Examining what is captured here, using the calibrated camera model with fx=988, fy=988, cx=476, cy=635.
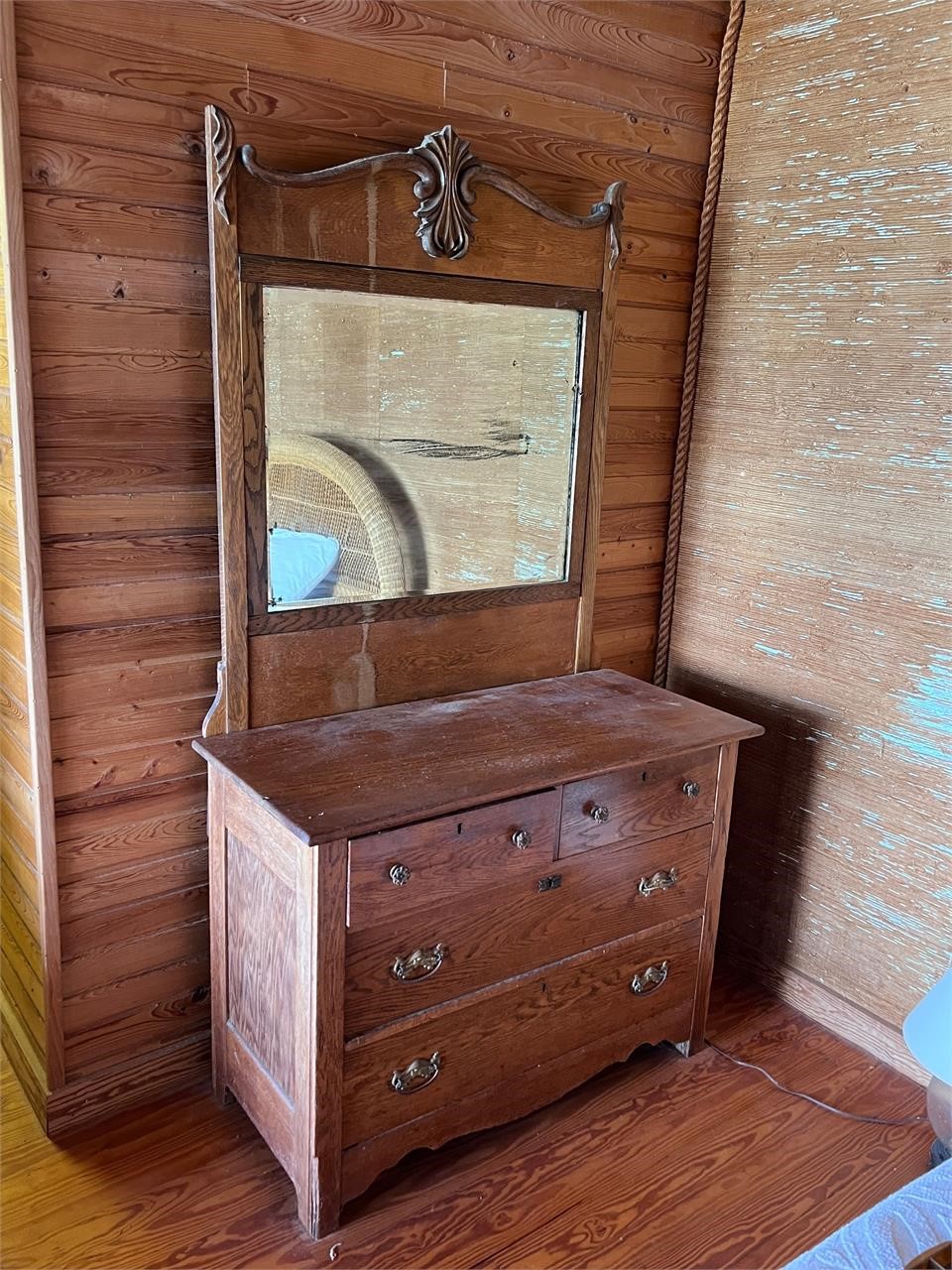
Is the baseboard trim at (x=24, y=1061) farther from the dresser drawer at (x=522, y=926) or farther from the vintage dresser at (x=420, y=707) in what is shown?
the dresser drawer at (x=522, y=926)

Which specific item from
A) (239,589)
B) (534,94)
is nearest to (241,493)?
(239,589)

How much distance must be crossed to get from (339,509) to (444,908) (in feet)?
2.43

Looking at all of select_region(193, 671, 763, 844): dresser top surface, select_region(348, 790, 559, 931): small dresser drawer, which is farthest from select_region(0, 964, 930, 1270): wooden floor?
select_region(193, 671, 763, 844): dresser top surface

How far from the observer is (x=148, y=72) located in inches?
61.1

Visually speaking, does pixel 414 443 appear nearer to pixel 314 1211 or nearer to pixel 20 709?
pixel 20 709

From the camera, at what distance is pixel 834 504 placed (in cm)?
211

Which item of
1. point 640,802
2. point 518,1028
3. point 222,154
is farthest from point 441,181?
point 518,1028

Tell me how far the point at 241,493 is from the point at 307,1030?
0.89 m

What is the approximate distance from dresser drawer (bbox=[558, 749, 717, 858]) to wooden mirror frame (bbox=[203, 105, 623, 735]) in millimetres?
437

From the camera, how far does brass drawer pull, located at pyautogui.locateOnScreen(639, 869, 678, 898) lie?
1.91 meters

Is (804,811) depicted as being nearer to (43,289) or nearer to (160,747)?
(160,747)

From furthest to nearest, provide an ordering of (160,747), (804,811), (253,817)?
(804,811)
(160,747)
(253,817)

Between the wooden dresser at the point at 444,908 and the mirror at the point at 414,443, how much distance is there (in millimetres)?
297

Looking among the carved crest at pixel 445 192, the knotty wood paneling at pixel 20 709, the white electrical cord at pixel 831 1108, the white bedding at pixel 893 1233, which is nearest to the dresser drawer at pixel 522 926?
the white electrical cord at pixel 831 1108
